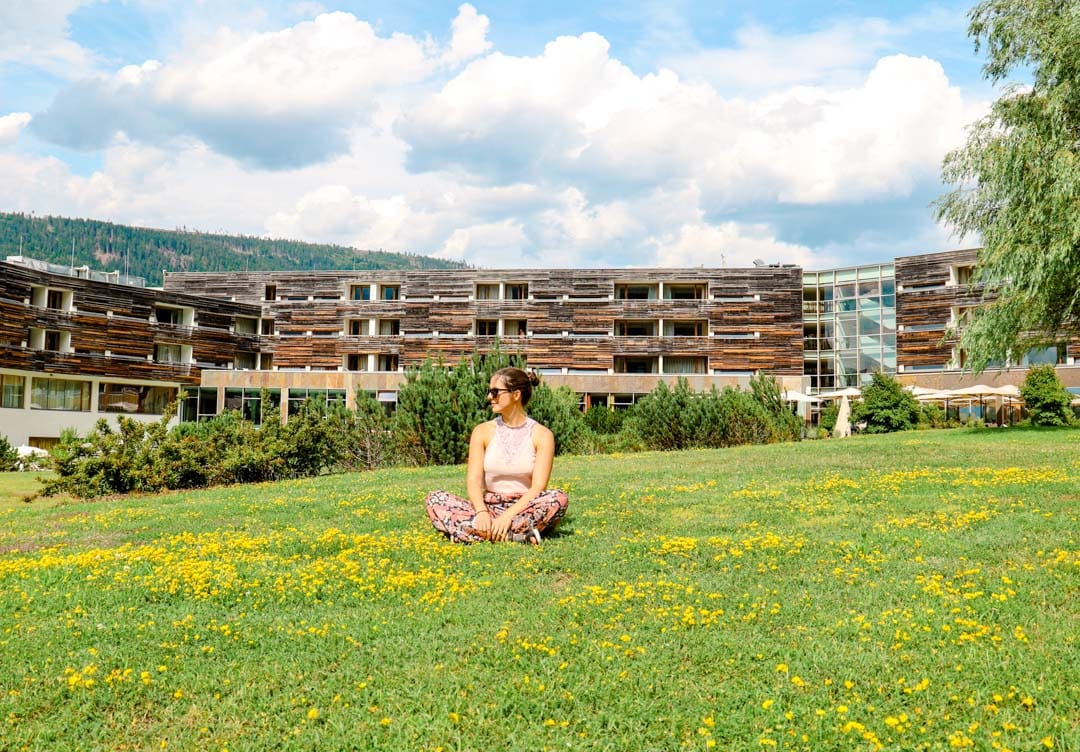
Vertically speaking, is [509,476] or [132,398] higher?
[132,398]

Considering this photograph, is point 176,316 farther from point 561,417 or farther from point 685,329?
point 561,417

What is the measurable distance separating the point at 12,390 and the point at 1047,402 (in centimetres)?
4789

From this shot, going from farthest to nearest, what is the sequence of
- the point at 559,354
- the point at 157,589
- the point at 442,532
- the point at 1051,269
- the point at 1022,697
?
the point at 559,354 < the point at 1051,269 < the point at 442,532 < the point at 157,589 < the point at 1022,697

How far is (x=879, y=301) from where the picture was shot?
5819 cm

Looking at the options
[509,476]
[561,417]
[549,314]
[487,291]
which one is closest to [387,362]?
[487,291]

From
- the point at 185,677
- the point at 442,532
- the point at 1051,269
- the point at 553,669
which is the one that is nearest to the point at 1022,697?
the point at 553,669

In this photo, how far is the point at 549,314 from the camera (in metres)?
57.0

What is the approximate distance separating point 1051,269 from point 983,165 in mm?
3877

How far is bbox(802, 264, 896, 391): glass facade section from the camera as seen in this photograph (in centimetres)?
5778

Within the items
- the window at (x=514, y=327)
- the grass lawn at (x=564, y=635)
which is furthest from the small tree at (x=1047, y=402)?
the window at (x=514, y=327)

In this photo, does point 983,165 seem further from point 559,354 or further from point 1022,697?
point 559,354

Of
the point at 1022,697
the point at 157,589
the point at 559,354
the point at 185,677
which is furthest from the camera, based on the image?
the point at 559,354

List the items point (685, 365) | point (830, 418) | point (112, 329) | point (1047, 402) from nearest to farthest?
point (1047, 402) < point (830, 418) < point (112, 329) < point (685, 365)

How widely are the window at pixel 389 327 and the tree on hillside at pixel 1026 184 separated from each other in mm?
39313
